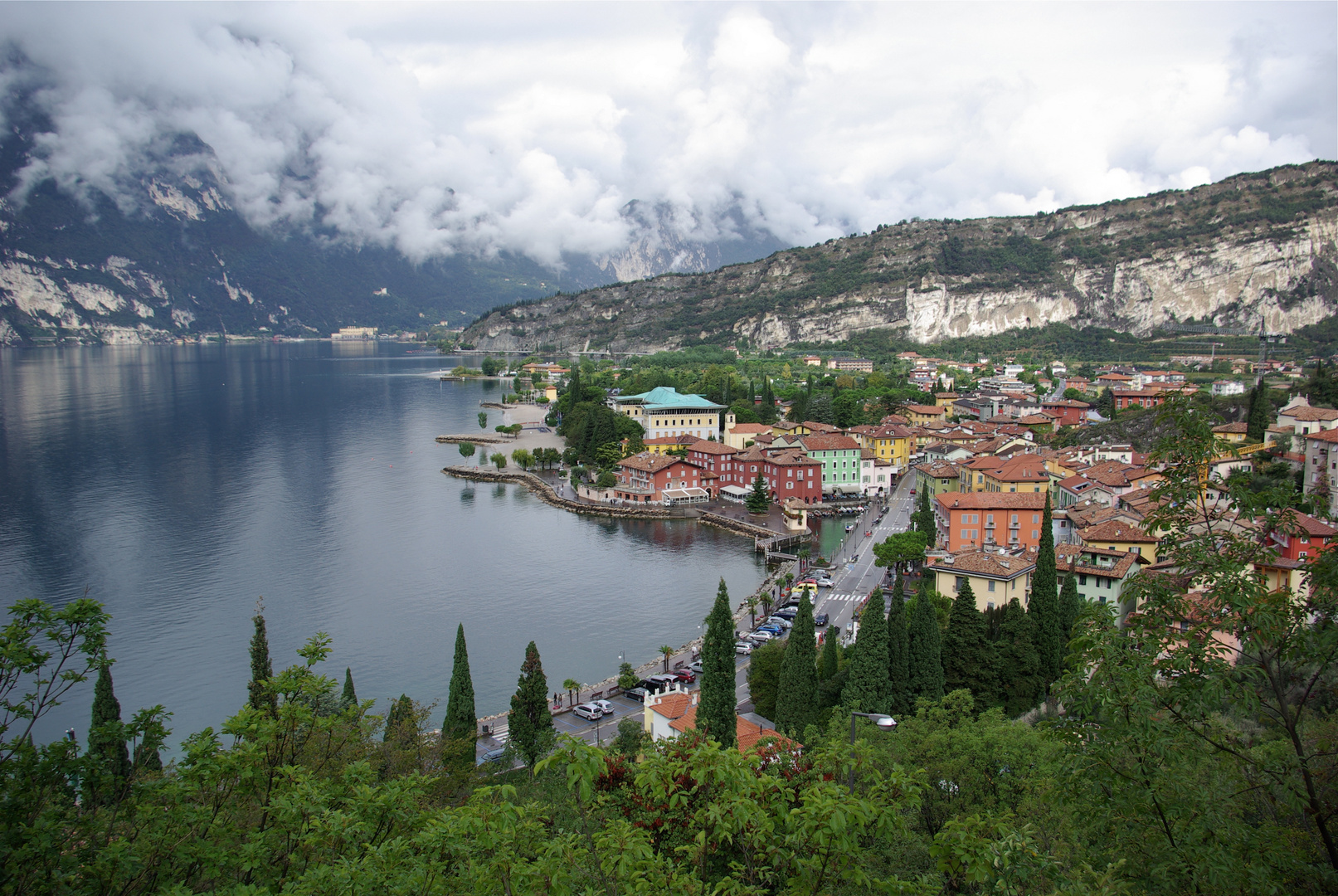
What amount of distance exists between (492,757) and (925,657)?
7330mm

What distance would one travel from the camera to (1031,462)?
92.4ft

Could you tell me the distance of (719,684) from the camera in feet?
37.9

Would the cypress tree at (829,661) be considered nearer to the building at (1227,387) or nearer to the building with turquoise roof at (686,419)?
the building with turquoise roof at (686,419)

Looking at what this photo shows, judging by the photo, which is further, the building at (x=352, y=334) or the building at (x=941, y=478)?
the building at (x=352, y=334)

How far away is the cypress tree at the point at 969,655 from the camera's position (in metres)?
13.9

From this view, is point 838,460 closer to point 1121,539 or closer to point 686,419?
point 686,419

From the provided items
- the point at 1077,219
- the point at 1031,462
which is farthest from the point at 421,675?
the point at 1077,219

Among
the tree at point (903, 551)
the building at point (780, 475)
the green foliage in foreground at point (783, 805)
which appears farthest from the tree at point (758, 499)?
the green foliage in foreground at point (783, 805)

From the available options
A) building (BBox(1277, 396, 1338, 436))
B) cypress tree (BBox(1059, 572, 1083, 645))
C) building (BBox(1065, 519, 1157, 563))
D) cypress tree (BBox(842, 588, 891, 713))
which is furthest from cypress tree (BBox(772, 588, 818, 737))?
building (BBox(1277, 396, 1338, 436))

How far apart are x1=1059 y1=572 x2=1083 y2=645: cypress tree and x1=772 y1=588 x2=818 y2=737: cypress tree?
527 cm

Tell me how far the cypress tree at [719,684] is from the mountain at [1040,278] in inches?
3319

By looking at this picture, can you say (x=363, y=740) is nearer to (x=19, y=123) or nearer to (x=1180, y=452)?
(x=1180, y=452)

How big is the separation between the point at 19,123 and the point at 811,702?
207 m

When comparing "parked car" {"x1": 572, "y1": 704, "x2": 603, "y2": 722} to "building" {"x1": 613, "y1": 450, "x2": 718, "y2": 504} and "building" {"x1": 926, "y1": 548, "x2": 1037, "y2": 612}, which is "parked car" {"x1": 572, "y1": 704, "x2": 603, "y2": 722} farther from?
"building" {"x1": 613, "y1": 450, "x2": 718, "y2": 504}
